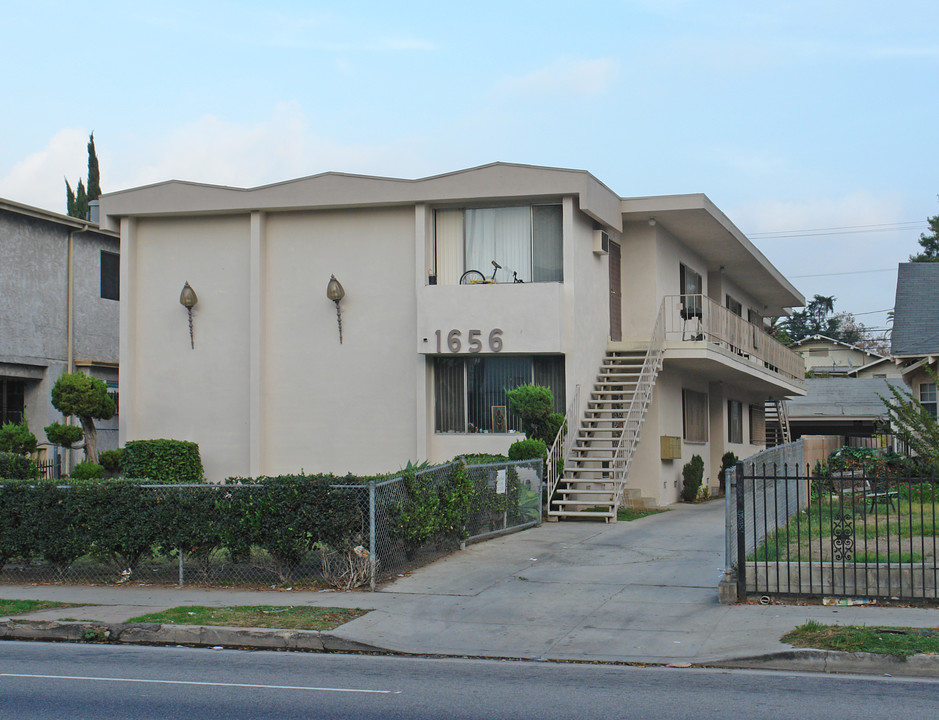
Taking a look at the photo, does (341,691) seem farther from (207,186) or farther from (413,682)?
(207,186)

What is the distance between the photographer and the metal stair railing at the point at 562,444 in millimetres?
19844

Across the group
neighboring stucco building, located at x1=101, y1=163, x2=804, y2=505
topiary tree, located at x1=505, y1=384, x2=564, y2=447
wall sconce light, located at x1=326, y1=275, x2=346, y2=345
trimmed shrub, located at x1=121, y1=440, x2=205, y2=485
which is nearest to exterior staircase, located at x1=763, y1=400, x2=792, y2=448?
neighboring stucco building, located at x1=101, y1=163, x2=804, y2=505

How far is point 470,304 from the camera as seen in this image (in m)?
21.5

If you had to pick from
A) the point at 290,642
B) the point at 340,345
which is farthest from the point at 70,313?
the point at 290,642

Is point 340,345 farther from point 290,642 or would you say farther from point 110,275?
point 290,642

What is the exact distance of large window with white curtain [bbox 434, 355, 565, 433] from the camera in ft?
71.2

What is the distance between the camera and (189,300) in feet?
77.4

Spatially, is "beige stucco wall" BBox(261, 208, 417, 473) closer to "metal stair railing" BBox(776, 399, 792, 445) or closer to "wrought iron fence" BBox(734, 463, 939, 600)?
"wrought iron fence" BBox(734, 463, 939, 600)

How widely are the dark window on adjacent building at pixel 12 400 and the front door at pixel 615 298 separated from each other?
15.9 m

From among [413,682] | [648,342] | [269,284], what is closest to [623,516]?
[648,342]

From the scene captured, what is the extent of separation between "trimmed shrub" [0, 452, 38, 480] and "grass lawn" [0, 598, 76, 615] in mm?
6234

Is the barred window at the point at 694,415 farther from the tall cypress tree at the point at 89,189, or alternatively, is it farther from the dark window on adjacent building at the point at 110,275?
the tall cypress tree at the point at 89,189

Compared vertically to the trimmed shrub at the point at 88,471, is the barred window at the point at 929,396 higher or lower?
higher

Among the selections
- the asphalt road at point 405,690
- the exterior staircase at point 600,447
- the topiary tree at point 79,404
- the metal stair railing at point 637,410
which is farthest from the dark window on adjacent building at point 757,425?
the asphalt road at point 405,690
